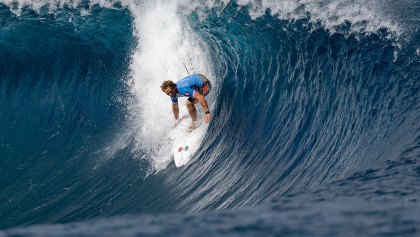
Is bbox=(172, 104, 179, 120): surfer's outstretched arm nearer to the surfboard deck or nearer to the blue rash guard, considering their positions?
the blue rash guard

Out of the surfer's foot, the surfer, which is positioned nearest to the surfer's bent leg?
the surfer

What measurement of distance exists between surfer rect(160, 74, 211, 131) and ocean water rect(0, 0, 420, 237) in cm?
69

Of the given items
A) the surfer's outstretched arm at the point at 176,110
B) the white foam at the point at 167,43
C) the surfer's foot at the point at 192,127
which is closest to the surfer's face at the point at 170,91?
the surfer's outstretched arm at the point at 176,110

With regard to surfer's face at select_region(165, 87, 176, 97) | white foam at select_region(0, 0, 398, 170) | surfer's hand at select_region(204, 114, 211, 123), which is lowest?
surfer's hand at select_region(204, 114, 211, 123)

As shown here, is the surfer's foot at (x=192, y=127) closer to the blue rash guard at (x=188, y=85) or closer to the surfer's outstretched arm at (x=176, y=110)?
the surfer's outstretched arm at (x=176, y=110)

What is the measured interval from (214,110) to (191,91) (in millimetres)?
1506

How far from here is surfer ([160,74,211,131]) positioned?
11336 mm

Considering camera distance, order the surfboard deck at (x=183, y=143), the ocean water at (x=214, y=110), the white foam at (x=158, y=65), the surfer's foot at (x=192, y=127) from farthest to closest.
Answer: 1. the white foam at (x=158, y=65)
2. the surfer's foot at (x=192, y=127)
3. the surfboard deck at (x=183, y=143)
4. the ocean water at (x=214, y=110)

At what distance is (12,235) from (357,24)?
388 inches

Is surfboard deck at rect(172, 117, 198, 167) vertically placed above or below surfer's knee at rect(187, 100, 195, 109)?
below

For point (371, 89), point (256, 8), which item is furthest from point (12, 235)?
point (256, 8)

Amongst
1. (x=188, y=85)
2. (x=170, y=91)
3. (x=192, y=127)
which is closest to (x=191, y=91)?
(x=188, y=85)

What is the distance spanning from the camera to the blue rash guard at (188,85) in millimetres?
11516

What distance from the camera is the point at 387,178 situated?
7.11m
